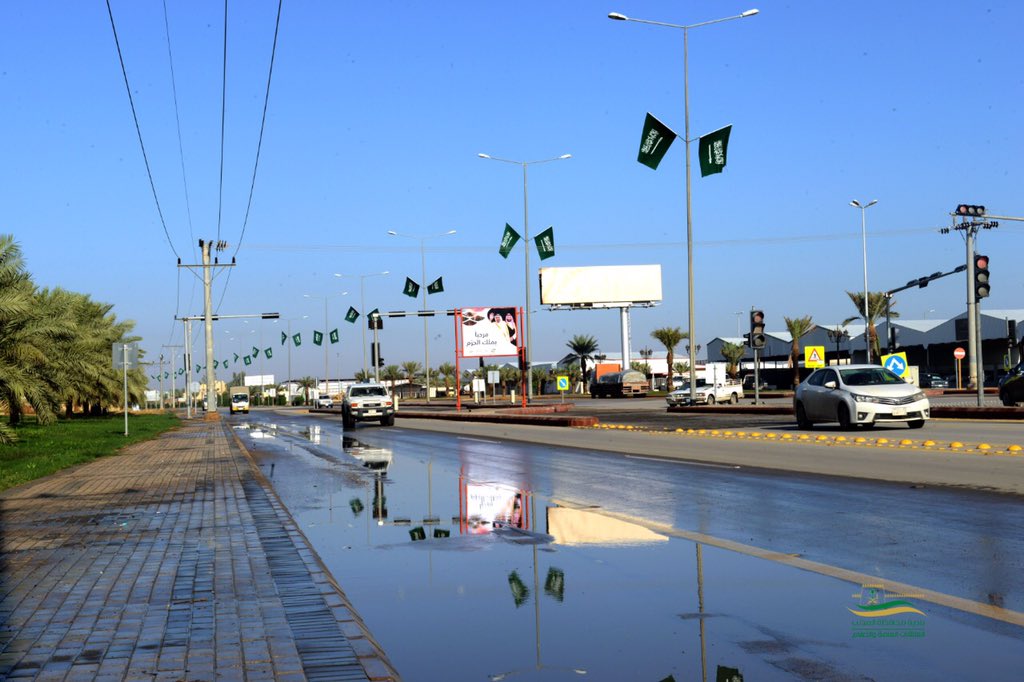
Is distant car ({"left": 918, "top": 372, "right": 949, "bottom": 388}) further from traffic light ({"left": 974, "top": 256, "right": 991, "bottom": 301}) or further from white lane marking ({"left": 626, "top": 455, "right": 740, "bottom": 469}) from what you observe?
white lane marking ({"left": 626, "top": 455, "right": 740, "bottom": 469})

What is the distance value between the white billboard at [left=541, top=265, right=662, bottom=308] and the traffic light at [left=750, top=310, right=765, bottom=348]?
6611cm

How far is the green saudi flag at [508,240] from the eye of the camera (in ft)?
180

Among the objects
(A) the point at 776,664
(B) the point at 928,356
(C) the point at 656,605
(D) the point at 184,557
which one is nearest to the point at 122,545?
(D) the point at 184,557

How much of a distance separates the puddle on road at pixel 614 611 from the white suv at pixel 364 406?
30.6 metres

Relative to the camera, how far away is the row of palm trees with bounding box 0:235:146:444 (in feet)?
94.5

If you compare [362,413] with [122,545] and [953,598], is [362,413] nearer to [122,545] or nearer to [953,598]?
[122,545]

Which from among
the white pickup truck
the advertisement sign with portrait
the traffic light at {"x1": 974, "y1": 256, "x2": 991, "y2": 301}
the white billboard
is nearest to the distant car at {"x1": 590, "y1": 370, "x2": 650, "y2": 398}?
the white billboard

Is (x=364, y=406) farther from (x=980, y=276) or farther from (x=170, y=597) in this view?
(x=170, y=597)

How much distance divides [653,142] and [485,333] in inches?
862

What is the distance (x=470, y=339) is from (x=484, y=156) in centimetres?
1075

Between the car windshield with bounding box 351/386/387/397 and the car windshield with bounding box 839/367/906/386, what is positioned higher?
the car windshield with bounding box 839/367/906/386

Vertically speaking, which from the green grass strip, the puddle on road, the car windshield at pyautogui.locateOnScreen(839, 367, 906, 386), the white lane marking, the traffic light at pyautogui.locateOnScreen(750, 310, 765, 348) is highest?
the traffic light at pyautogui.locateOnScreen(750, 310, 765, 348)

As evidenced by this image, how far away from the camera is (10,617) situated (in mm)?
6520

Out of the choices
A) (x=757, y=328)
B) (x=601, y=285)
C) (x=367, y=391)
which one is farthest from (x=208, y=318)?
(x=601, y=285)
